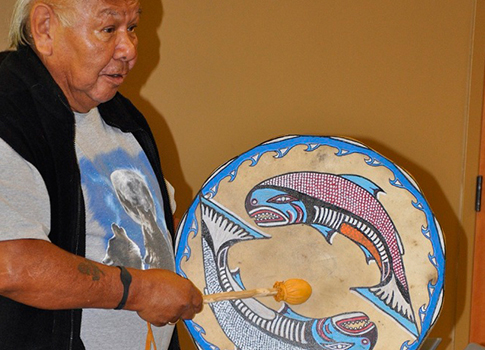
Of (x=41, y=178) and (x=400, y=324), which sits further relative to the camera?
(x=400, y=324)

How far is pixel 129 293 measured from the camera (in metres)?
1.17

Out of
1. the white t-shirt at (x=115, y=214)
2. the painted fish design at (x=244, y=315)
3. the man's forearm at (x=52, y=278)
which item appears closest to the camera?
the man's forearm at (x=52, y=278)

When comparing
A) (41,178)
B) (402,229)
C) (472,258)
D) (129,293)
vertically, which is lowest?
(472,258)

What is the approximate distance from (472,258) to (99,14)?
2.17 m

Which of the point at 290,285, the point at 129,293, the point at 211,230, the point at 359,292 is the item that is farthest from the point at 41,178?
the point at 359,292

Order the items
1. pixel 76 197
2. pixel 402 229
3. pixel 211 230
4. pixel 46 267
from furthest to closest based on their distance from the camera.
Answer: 1. pixel 211 230
2. pixel 402 229
3. pixel 76 197
4. pixel 46 267

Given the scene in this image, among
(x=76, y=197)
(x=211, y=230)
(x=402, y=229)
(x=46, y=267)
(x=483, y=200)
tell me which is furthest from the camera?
(x=483, y=200)

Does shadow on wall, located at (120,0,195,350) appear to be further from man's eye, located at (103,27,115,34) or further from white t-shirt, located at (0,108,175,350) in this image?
man's eye, located at (103,27,115,34)

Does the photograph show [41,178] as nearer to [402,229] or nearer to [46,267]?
[46,267]

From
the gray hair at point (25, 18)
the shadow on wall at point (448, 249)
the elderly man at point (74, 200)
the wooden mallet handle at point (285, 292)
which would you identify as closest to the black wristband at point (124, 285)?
the elderly man at point (74, 200)

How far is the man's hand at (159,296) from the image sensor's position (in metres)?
1.18

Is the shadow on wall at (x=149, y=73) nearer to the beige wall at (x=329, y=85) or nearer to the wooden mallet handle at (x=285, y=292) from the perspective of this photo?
the beige wall at (x=329, y=85)

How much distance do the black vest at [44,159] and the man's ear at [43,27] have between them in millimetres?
25

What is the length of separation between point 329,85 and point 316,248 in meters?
1.25
